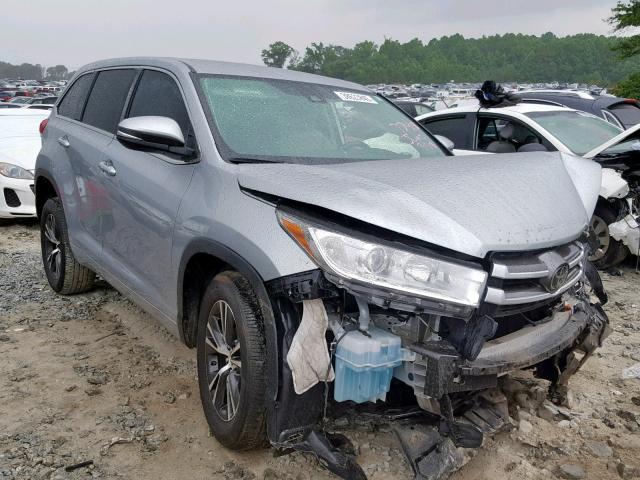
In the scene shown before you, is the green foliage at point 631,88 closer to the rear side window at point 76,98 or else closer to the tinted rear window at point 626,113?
the tinted rear window at point 626,113

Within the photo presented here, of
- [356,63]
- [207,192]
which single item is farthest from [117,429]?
[356,63]

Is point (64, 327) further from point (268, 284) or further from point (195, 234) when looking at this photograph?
point (268, 284)

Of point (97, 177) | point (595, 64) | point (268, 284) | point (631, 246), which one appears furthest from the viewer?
point (595, 64)

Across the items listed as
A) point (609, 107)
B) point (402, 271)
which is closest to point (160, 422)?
point (402, 271)

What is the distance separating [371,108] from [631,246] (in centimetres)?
315

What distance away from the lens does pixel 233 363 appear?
2.59 m

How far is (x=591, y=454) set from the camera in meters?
2.76

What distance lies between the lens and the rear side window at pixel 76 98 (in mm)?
4422

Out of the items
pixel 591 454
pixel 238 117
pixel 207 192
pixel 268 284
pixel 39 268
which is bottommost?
pixel 39 268

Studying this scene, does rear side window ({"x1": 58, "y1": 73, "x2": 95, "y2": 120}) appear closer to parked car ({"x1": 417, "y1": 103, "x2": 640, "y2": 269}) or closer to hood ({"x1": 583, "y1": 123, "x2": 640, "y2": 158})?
parked car ({"x1": 417, "y1": 103, "x2": 640, "y2": 269})

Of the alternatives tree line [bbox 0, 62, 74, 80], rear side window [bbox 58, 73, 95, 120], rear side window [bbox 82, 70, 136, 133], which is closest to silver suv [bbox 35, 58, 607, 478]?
rear side window [bbox 82, 70, 136, 133]

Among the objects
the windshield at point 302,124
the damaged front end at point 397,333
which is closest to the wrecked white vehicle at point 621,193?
the windshield at point 302,124

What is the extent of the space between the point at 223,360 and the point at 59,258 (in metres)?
2.64

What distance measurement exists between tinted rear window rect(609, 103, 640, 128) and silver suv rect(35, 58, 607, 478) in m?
9.08
